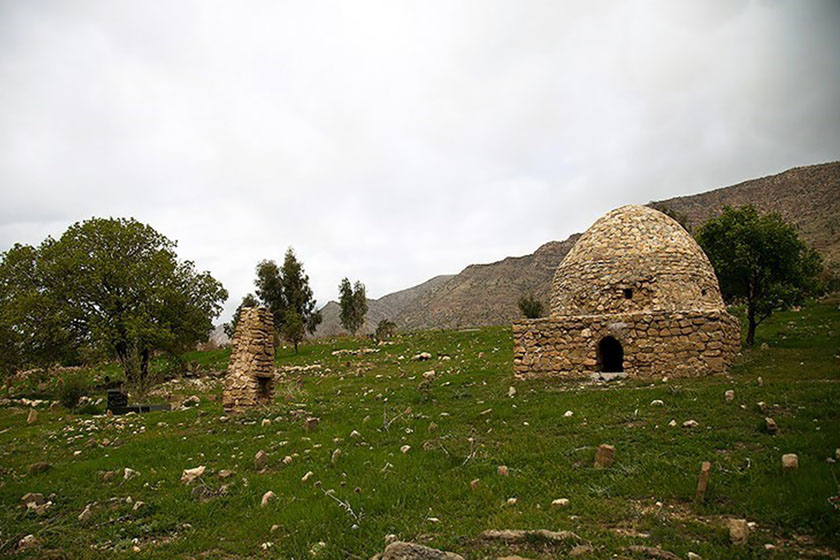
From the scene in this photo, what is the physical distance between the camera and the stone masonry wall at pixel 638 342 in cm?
1283

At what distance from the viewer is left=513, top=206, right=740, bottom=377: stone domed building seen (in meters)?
13.0

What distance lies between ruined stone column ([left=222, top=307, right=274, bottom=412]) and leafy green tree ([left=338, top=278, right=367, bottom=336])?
3370cm

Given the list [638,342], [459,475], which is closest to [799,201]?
[638,342]

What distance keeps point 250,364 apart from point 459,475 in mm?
8838

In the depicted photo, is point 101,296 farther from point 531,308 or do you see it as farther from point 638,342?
point 531,308

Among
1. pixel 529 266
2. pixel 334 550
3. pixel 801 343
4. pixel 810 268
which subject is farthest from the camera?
pixel 529 266

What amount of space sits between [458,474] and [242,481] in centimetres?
329

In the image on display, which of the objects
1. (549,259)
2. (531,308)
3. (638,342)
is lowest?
(638,342)

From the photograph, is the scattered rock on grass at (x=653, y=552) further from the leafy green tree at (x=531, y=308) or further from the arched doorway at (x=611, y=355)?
the leafy green tree at (x=531, y=308)

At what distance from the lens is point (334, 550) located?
466cm

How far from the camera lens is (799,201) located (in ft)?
200

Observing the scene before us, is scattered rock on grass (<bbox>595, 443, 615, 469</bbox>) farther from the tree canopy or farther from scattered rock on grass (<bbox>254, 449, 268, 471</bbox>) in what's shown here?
the tree canopy

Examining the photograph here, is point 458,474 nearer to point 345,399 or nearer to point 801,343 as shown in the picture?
point 345,399

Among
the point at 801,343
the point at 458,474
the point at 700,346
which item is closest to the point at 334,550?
the point at 458,474
